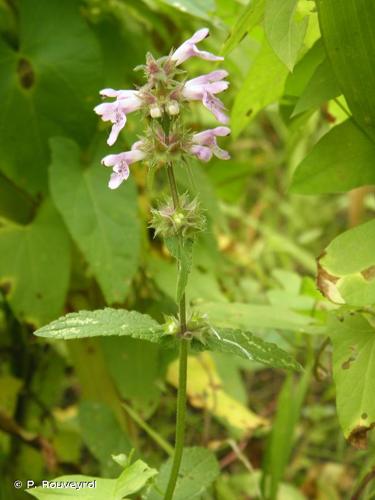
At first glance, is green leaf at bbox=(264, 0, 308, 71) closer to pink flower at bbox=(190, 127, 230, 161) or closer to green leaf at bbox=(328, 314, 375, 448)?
pink flower at bbox=(190, 127, 230, 161)

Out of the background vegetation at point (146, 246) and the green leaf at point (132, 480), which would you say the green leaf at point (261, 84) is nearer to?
the background vegetation at point (146, 246)

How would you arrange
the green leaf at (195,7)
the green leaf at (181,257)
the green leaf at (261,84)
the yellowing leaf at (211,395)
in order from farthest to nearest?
1. the yellowing leaf at (211,395)
2. the green leaf at (195,7)
3. the green leaf at (261,84)
4. the green leaf at (181,257)

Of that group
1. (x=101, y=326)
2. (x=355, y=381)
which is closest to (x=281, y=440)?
(x=355, y=381)

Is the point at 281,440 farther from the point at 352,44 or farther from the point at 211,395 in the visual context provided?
the point at 352,44

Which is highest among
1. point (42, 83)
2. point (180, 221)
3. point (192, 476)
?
point (42, 83)

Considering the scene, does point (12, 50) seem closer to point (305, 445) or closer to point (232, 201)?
point (232, 201)

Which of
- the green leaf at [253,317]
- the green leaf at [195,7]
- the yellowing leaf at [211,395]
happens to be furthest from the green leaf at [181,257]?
the yellowing leaf at [211,395]
